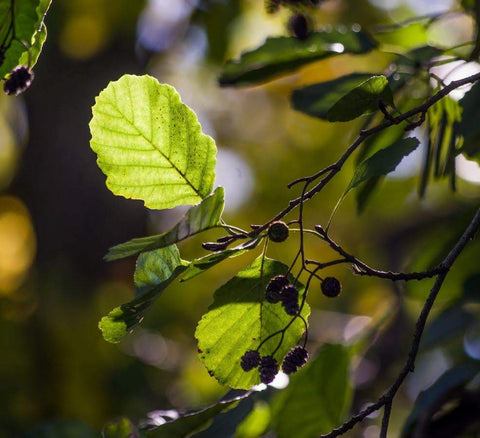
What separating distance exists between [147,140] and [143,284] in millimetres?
167

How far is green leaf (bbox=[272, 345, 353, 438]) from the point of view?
1.28 metres

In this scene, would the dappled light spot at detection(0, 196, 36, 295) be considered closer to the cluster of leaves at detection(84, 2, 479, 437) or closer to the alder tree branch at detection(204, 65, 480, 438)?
the cluster of leaves at detection(84, 2, 479, 437)

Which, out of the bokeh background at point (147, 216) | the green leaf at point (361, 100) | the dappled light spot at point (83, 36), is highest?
the dappled light spot at point (83, 36)

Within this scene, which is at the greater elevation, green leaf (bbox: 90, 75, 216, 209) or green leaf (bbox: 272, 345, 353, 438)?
green leaf (bbox: 90, 75, 216, 209)

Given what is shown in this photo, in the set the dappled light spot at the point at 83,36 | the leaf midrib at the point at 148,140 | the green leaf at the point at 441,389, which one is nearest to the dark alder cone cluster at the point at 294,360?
the leaf midrib at the point at 148,140

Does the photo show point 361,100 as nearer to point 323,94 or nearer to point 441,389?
point 323,94

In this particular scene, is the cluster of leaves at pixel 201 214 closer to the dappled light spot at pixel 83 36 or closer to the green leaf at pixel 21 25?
the green leaf at pixel 21 25

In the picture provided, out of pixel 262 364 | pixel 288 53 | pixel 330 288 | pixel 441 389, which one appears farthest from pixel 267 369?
pixel 288 53

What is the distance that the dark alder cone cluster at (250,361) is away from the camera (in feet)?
2.77

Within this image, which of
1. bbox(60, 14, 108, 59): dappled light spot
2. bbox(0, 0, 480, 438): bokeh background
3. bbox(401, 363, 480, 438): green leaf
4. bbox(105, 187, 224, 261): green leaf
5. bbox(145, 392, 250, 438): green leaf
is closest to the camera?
bbox(105, 187, 224, 261): green leaf

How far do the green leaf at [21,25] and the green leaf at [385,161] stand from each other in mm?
392

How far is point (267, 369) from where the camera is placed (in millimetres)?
839

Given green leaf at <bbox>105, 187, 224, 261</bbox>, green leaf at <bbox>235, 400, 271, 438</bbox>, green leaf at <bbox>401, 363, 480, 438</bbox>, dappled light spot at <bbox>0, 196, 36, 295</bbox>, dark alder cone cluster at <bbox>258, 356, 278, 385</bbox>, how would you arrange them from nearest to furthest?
green leaf at <bbox>105, 187, 224, 261</bbox> → dark alder cone cluster at <bbox>258, 356, 278, 385</bbox> → green leaf at <bbox>401, 363, 480, 438</bbox> → green leaf at <bbox>235, 400, 271, 438</bbox> → dappled light spot at <bbox>0, 196, 36, 295</bbox>

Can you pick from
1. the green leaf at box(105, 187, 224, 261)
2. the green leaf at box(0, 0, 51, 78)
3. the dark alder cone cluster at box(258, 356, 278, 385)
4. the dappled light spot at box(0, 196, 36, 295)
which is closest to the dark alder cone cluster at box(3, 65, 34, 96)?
the green leaf at box(0, 0, 51, 78)
